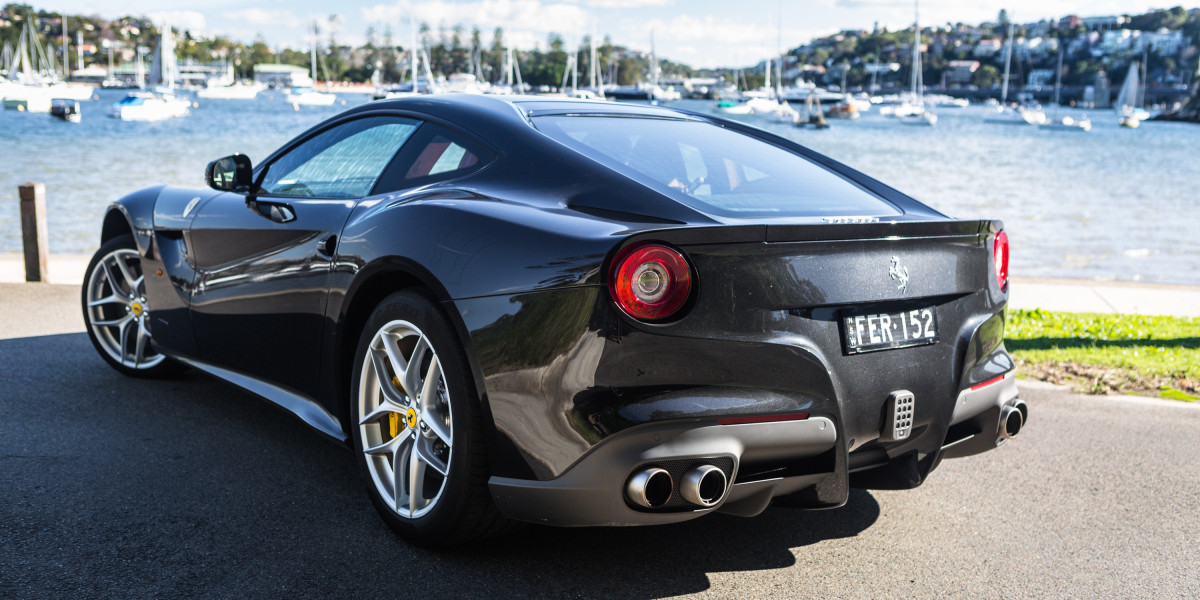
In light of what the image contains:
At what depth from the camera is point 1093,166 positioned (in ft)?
145

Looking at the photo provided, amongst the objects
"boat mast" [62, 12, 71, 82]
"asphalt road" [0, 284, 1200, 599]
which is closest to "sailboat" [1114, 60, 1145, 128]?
"asphalt road" [0, 284, 1200, 599]

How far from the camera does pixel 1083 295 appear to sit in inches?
392

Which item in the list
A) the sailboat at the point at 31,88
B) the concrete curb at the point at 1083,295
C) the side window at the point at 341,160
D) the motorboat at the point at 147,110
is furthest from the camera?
the sailboat at the point at 31,88

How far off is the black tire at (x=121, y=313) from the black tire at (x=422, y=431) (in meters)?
2.23

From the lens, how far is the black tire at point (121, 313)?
517 cm

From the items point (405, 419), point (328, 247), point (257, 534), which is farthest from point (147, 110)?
point (405, 419)

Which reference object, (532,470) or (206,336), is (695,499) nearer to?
(532,470)

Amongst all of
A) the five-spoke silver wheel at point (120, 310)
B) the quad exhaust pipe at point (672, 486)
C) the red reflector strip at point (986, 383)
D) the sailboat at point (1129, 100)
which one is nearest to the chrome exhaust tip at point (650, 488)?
the quad exhaust pipe at point (672, 486)

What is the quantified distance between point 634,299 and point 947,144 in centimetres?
6184

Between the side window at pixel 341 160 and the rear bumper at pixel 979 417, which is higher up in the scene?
the side window at pixel 341 160

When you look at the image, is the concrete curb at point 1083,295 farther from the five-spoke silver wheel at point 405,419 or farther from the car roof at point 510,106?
the five-spoke silver wheel at point 405,419

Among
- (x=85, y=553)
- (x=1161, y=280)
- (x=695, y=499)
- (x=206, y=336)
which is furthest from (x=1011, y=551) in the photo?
(x=1161, y=280)

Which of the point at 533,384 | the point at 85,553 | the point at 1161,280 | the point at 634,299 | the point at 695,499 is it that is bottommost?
the point at 1161,280

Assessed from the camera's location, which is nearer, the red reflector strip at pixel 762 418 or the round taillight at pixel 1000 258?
the red reflector strip at pixel 762 418
